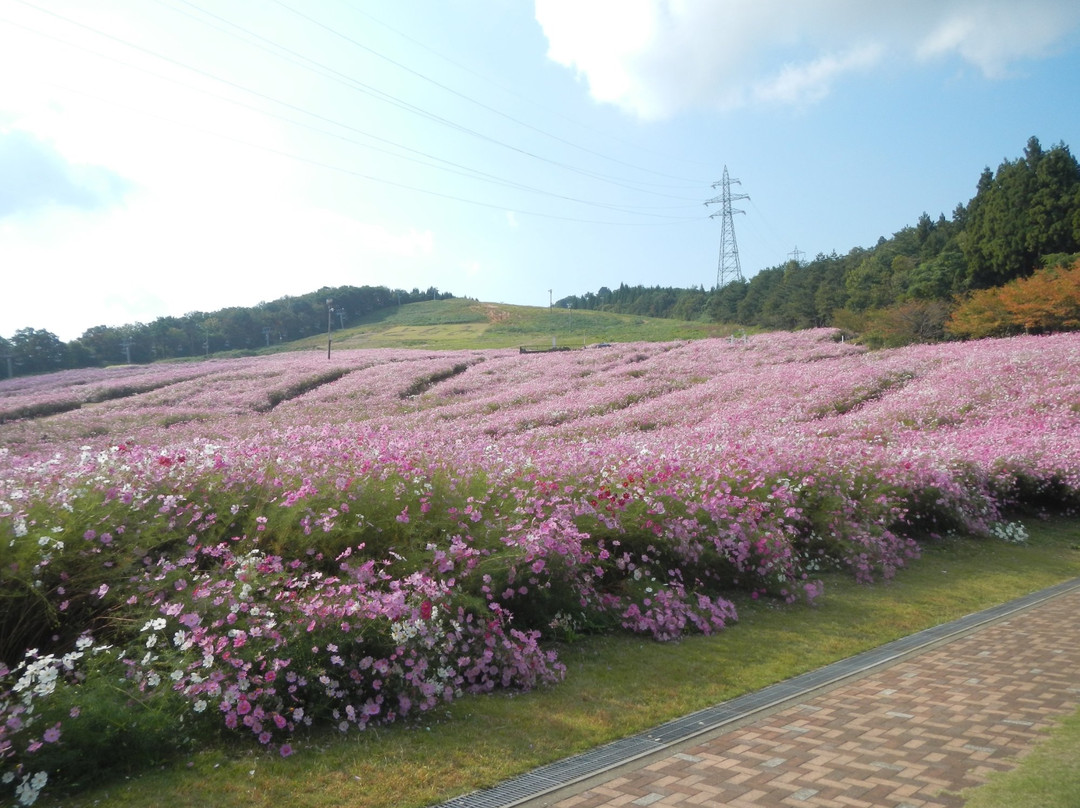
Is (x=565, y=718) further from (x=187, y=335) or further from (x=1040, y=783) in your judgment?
(x=187, y=335)

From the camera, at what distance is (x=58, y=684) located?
404 cm

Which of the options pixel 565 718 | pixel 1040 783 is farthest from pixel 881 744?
pixel 565 718

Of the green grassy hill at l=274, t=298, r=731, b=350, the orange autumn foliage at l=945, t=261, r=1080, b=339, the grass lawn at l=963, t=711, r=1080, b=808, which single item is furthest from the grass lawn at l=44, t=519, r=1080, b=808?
the green grassy hill at l=274, t=298, r=731, b=350

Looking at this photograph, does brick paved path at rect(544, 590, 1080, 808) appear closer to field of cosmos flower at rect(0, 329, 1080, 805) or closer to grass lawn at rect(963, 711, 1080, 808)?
grass lawn at rect(963, 711, 1080, 808)

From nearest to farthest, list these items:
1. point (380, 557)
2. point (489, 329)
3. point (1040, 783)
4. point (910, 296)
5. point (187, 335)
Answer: point (1040, 783) → point (380, 557) → point (910, 296) → point (187, 335) → point (489, 329)

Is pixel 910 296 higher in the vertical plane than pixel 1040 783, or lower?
higher

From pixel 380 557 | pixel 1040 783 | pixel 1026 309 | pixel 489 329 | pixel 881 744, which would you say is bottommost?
pixel 881 744

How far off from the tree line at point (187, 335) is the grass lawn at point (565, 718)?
4441 cm

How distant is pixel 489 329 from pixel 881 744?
2806 inches

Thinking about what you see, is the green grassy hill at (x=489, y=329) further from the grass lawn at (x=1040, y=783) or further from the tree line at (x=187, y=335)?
the grass lawn at (x=1040, y=783)

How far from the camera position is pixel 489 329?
7475 cm

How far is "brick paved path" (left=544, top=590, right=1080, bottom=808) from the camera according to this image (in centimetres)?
380

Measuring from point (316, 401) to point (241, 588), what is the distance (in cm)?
2334

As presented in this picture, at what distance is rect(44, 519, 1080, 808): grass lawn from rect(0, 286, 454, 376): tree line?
4441 centimetres
